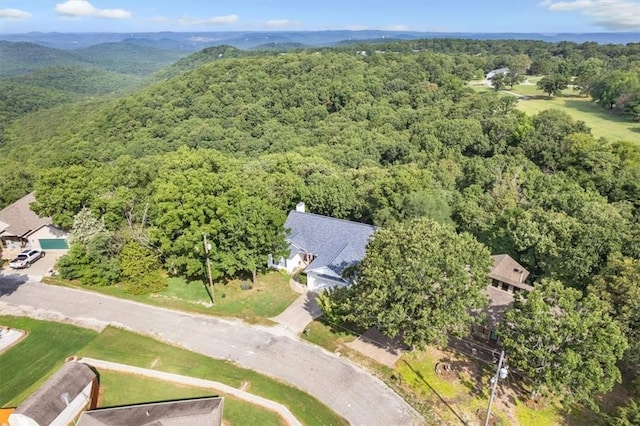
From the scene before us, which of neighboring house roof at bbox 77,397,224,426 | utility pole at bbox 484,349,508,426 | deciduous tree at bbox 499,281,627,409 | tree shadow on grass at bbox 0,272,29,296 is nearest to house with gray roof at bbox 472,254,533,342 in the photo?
Answer: deciduous tree at bbox 499,281,627,409

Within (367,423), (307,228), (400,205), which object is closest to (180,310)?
(307,228)

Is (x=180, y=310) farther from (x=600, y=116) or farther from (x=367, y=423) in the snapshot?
(x=600, y=116)

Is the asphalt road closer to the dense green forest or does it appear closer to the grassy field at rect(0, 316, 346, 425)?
the grassy field at rect(0, 316, 346, 425)

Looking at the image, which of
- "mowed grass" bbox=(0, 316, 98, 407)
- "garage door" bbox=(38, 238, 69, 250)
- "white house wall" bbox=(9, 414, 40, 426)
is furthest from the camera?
"garage door" bbox=(38, 238, 69, 250)

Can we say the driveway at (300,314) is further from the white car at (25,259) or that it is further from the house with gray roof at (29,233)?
the house with gray roof at (29,233)

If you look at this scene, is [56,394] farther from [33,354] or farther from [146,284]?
[146,284]

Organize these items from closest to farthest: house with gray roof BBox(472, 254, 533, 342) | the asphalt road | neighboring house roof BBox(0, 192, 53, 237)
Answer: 1. the asphalt road
2. house with gray roof BBox(472, 254, 533, 342)
3. neighboring house roof BBox(0, 192, 53, 237)

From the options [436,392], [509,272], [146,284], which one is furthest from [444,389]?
[146,284]
